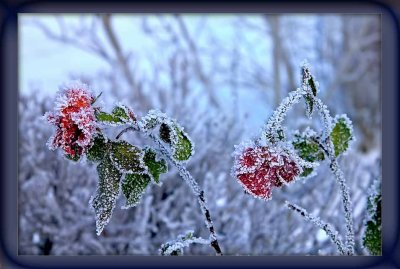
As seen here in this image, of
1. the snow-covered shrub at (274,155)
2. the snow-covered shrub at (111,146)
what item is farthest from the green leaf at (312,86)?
the snow-covered shrub at (111,146)

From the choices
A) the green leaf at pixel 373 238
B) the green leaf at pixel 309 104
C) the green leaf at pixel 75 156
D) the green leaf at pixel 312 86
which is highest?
the green leaf at pixel 312 86

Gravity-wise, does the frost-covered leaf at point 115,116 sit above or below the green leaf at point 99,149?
above

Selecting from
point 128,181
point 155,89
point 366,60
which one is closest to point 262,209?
point 128,181

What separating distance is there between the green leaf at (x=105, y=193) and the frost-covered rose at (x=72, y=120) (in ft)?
0.09

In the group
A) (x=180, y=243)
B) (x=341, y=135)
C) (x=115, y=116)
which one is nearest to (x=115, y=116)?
(x=115, y=116)

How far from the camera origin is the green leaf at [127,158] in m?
0.51

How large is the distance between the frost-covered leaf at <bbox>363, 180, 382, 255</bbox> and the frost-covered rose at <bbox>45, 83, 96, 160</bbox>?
0.30 metres

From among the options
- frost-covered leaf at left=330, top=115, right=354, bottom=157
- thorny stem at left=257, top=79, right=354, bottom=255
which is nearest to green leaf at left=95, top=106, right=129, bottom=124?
thorny stem at left=257, top=79, right=354, bottom=255

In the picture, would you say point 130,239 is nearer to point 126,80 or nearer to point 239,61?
point 126,80

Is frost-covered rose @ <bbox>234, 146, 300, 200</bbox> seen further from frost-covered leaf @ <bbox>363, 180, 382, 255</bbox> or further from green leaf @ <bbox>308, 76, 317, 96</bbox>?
frost-covered leaf @ <bbox>363, 180, 382, 255</bbox>

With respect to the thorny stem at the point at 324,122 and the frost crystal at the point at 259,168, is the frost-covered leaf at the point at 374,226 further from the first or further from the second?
the frost crystal at the point at 259,168

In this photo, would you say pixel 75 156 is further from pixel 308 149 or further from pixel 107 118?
pixel 308 149
